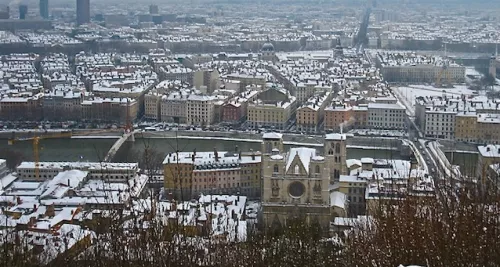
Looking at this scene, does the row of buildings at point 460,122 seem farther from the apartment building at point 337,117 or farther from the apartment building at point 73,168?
the apartment building at point 73,168

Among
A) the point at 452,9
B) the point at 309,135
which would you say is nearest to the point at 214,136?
the point at 309,135

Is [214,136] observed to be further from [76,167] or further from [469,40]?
[469,40]

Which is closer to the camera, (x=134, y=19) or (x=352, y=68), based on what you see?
(x=352, y=68)

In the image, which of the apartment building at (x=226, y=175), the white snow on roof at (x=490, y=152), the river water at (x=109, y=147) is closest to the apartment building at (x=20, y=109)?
the river water at (x=109, y=147)

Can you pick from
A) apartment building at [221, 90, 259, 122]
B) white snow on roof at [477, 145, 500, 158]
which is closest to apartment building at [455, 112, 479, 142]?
white snow on roof at [477, 145, 500, 158]

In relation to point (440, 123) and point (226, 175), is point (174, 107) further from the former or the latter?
point (226, 175)
